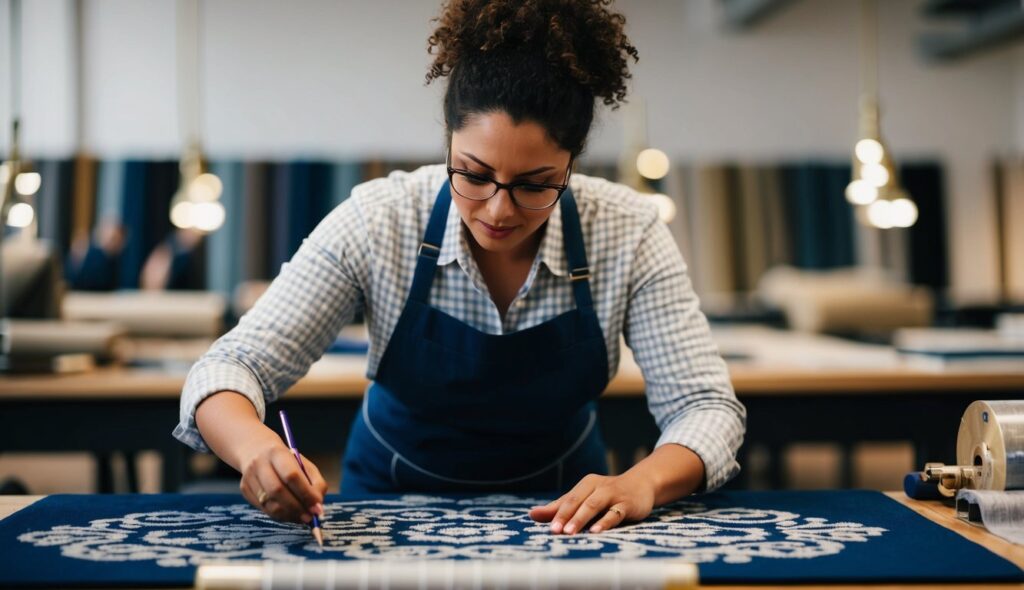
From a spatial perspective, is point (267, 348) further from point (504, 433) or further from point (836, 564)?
point (836, 564)

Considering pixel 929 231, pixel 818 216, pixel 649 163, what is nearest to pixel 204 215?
pixel 649 163

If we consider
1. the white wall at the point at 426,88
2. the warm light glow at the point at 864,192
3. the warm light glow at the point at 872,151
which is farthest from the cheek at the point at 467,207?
the white wall at the point at 426,88

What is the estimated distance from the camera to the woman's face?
1.57 meters

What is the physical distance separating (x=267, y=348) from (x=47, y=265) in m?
2.12

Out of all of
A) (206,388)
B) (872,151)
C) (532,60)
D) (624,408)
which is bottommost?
(624,408)

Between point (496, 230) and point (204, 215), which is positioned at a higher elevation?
point (204, 215)

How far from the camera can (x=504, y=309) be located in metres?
1.89

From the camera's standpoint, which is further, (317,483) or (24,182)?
(24,182)

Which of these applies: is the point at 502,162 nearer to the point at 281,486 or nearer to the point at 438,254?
the point at 438,254

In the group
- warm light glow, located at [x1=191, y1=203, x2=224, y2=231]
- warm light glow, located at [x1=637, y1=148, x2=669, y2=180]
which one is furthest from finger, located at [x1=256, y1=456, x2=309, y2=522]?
warm light glow, located at [x1=637, y1=148, x2=669, y2=180]

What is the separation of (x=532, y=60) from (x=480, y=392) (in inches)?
24.2

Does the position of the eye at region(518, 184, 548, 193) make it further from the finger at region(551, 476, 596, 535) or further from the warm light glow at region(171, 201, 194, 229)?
the warm light glow at region(171, 201, 194, 229)

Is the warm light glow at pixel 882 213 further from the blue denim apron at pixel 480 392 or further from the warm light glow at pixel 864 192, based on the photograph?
the blue denim apron at pixel 480 392

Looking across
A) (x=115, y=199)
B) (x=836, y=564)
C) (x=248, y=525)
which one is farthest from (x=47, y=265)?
(x=115, y=199)
